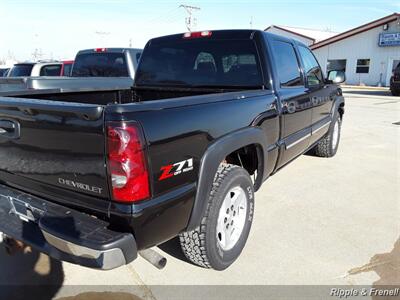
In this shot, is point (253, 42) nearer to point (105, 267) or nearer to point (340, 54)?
point (105, 267)

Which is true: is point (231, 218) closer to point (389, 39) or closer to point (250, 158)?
point (250, 158)

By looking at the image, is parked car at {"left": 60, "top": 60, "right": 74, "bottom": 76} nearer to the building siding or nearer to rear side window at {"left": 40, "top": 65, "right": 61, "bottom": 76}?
rear side window at {"left": 40, "top": 65, "right": 61, "bottom": 76}

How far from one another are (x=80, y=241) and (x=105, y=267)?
194 millimetres

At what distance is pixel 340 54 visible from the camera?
30.4 meters

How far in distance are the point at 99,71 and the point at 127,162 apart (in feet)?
19.5

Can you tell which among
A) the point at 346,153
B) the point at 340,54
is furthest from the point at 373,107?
the point at 340,54

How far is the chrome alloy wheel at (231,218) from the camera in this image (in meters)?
2.80

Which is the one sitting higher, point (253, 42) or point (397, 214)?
point (253, 42)

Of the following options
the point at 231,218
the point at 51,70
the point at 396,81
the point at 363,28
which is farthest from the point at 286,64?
the point at 363,28

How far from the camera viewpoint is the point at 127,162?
191cm

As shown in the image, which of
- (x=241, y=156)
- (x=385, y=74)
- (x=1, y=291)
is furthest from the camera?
(x=385, y=74)

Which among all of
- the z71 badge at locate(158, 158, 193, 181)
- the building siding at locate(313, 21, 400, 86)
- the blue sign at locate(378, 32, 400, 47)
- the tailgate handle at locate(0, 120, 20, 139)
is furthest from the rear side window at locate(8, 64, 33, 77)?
the building siding at locate(313, 21, 400, 86)

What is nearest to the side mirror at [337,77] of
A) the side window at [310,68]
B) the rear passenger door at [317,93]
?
the rear passenger door at [317,93]

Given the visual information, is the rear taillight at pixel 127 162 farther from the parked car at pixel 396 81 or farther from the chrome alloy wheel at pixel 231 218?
the parked car at pixel 396 81
